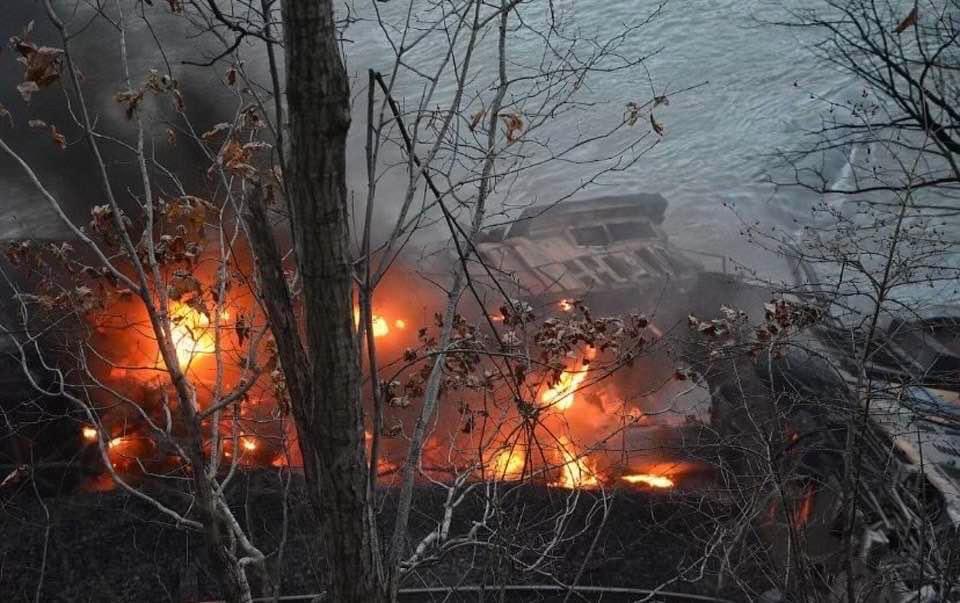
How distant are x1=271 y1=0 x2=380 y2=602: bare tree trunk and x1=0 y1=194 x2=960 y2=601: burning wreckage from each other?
7.04 feet

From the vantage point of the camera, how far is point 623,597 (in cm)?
932

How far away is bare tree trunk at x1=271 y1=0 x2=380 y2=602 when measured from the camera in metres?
2.71

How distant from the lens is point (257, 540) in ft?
32.9

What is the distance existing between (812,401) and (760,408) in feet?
15.1

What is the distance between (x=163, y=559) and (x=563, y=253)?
11306mm

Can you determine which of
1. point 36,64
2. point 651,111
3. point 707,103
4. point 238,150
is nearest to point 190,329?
point 238,150

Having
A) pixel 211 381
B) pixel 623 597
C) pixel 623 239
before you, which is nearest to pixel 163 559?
pixel 211 381

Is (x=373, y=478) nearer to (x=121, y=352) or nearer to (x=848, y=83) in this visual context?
(x=121, y=352)

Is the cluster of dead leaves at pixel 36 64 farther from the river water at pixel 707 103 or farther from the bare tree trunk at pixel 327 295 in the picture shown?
the river water at pixel 707 103

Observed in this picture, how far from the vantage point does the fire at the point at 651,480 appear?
11727 millimetres

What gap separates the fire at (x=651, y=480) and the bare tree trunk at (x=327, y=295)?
8.99 meters

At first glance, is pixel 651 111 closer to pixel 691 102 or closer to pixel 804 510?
pixel 804 510

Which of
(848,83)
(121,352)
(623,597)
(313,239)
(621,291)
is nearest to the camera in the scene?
(313,239)

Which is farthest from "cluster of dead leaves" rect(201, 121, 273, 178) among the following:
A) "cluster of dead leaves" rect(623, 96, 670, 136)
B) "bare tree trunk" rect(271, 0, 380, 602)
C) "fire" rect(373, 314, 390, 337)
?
"fire" rect(373, 314, 390, 337)
